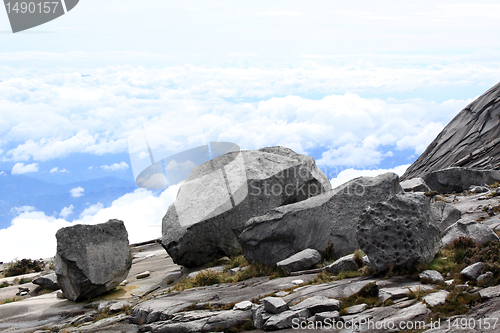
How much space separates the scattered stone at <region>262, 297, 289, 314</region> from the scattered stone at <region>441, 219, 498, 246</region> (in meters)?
5.59

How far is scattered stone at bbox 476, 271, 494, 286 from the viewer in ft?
31.0

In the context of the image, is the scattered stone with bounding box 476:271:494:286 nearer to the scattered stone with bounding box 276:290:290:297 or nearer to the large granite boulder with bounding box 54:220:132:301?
the scattered stone with bounding box 276:290:290:297

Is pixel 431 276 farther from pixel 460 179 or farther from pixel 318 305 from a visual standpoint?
pixel 460 179

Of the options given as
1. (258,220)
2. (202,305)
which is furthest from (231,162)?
(202,305)

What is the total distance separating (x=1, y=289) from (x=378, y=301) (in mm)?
18016

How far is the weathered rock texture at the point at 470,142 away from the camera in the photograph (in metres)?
36.9

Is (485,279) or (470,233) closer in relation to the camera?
(485,279)

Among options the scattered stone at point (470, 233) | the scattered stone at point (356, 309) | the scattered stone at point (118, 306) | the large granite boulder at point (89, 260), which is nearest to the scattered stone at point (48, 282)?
the large granite boulder at point (89, 260)

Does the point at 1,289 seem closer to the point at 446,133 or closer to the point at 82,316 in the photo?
the point at 82,316

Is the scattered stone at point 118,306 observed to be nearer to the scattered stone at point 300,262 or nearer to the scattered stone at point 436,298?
the scattered stone at point 300,262

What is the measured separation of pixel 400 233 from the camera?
11062 mm

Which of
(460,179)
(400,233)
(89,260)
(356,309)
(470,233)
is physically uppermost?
(89,260)

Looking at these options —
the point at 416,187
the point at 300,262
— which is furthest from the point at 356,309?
the point at 416,187

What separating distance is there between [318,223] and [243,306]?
5.07m
